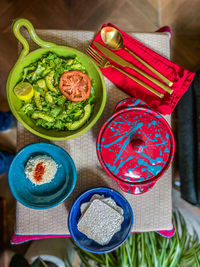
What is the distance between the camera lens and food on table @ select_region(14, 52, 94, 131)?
84 cm

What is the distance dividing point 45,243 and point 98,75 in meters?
0.95

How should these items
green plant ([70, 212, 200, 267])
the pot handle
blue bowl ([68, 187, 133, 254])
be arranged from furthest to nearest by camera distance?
green plant ([70, 212, 200, 267]), blue bowl ([68, 187, 133, 254]), the pot handle

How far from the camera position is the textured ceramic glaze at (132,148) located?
82cm

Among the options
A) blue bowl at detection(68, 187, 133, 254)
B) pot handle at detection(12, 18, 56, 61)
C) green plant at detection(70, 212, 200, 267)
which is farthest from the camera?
green plant at detection(70, 212, 200, 267)

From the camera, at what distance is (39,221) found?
0.91 meters

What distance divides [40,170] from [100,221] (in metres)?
0.28

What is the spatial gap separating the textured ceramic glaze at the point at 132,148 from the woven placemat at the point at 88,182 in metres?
0.11

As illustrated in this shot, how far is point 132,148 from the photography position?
81cm

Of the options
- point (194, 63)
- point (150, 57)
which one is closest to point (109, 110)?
point (150, 57)

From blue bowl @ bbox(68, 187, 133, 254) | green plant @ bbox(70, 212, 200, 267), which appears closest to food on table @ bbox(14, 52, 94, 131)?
blue bowl @ bbox(68, 187, 133, 254)

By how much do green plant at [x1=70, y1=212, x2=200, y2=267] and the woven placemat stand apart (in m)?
0.16

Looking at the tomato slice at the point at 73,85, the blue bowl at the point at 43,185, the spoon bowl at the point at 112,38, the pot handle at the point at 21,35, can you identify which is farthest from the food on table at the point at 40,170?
the spoon bowl at the point at 112,38

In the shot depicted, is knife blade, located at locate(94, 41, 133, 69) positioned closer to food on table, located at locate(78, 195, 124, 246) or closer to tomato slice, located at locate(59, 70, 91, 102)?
tomato slice, located at locate(59, 70, 91, 102)

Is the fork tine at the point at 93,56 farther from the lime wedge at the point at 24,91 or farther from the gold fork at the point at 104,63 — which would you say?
the lime wedge at the point at 24,91
